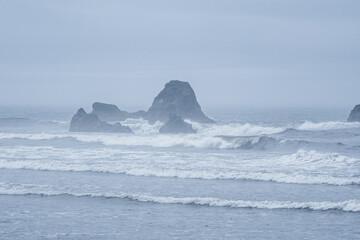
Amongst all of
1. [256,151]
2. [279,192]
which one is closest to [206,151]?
[256,151]

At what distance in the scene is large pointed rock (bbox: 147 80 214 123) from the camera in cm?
7850

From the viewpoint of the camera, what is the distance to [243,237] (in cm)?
1429

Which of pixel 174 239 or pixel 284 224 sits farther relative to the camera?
pixel 284 224

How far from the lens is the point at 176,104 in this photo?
79250mm

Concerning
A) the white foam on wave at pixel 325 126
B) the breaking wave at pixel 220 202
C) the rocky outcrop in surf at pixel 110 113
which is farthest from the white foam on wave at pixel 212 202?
the rocky outcrop in surf at pixel 110 113

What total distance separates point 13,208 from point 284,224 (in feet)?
31.3

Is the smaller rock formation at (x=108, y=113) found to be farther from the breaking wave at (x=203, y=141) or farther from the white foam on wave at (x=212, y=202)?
the white foam on wave at (x=212, y=202)

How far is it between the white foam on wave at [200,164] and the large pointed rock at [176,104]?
41317 millimetres

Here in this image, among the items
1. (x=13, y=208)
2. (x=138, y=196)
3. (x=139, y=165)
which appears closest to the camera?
(x=13, y=208)

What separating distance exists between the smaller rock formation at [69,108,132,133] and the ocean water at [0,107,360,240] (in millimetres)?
20058

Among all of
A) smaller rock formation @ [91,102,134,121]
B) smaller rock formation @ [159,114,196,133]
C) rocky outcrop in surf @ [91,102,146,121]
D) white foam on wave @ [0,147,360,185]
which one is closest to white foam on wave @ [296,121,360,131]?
smaller rock formation @ [159,114,196,133]

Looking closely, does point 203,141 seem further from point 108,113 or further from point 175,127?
point 108,113

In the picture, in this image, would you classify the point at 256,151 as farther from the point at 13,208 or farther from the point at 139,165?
the point at 13,208

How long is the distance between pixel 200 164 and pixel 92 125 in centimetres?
3246
